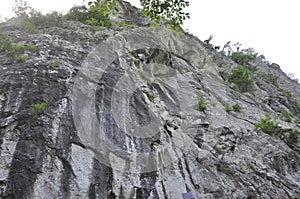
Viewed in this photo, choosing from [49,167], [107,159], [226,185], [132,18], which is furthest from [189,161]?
[132,18]

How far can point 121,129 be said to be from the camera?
754cm

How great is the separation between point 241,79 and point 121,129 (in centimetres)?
1181

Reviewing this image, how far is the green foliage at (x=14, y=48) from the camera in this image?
338 inches

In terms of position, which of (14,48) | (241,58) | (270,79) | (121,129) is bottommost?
(121,129)

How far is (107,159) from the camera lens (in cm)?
668

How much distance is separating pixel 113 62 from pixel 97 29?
3069 millimetres

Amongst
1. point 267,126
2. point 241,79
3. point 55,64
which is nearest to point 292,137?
point 267,126

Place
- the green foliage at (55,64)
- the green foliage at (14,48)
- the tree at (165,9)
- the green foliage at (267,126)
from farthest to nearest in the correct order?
the green foliage at (267,126), the green foliage at (14,48), the green foliage at (55,64), the tree at (165,9)

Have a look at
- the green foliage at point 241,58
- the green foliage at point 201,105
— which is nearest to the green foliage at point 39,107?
the green foliage at point 201,105

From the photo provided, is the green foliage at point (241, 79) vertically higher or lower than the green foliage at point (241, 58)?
lower

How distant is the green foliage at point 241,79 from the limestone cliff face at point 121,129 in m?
3.93

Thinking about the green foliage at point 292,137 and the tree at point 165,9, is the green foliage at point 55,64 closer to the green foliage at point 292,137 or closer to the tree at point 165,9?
the tree at point 165,9

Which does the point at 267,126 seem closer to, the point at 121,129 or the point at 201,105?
the point at 201,105

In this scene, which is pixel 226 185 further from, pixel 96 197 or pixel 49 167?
pixel 49 167
